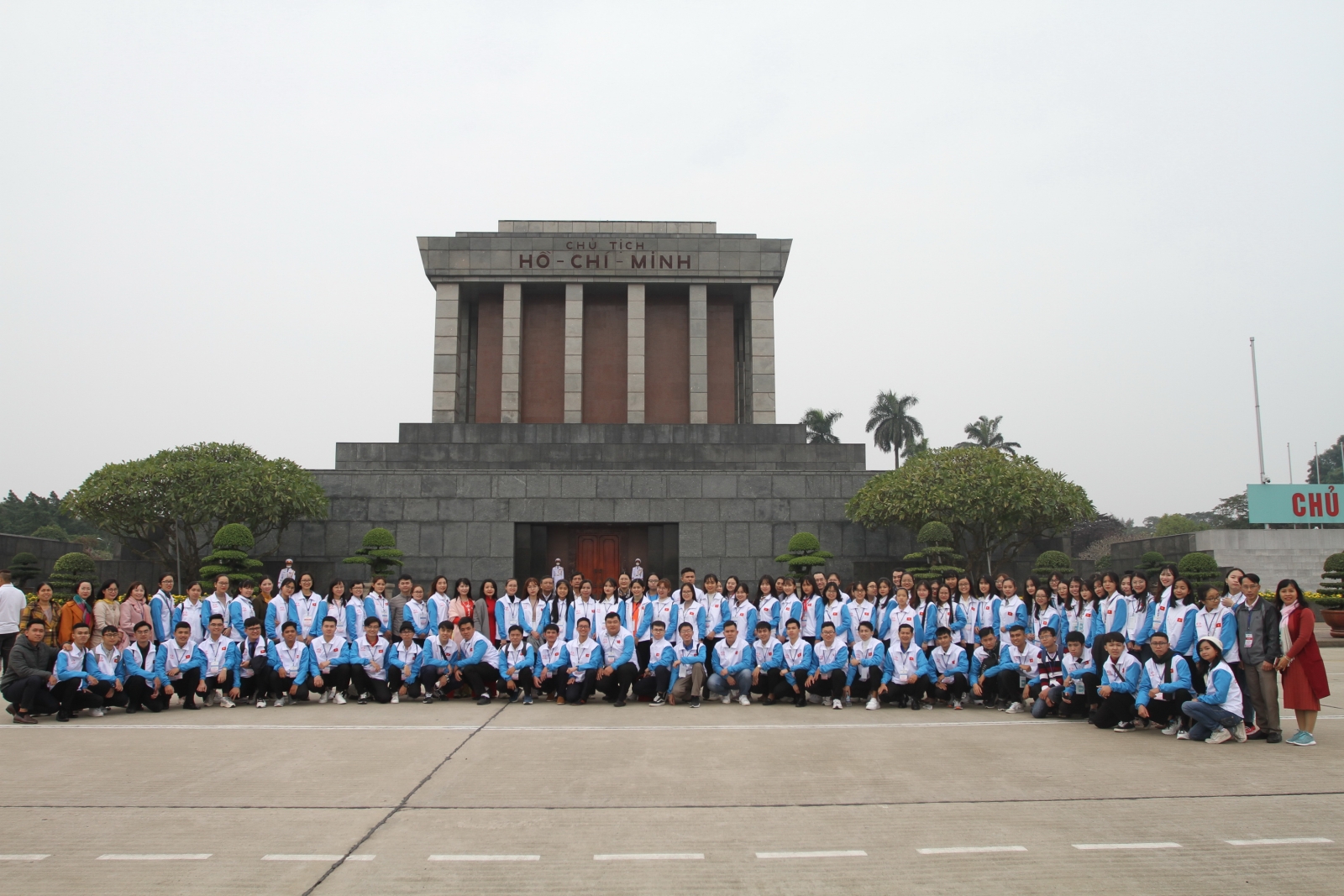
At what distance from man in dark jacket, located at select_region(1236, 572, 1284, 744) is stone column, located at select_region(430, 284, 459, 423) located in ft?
67.3

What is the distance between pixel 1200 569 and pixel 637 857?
15.9 meters

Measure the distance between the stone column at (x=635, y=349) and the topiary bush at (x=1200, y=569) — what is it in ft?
44.7

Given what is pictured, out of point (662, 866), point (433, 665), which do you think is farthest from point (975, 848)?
point (433, 665)

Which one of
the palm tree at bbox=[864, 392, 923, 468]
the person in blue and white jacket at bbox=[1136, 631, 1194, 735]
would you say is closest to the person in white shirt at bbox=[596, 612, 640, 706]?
the person in blue and white jacket at bbox=[1136, 631, 1194, 735]

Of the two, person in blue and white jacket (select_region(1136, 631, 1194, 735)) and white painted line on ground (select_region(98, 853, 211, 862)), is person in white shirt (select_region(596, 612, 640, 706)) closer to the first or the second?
person in blue and white jacket (select_region(1136, 631, 1194, 735))

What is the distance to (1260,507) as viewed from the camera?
72.8ft

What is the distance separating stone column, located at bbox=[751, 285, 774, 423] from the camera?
25.8 meters

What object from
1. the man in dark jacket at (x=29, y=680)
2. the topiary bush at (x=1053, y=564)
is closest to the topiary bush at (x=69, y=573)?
the man in dark jacket at (x=29, y=680)

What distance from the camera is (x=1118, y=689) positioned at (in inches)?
345

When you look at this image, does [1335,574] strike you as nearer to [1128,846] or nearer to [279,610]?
[1128,846]

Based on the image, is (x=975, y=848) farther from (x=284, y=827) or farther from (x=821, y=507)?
(x=821, y=507)

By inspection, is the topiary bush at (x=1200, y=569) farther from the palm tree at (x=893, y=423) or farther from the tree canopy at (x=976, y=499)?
the palm tree at (x=893, y=423)

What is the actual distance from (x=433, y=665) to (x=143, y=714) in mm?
2937

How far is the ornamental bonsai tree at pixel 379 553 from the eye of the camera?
17.4 meters
